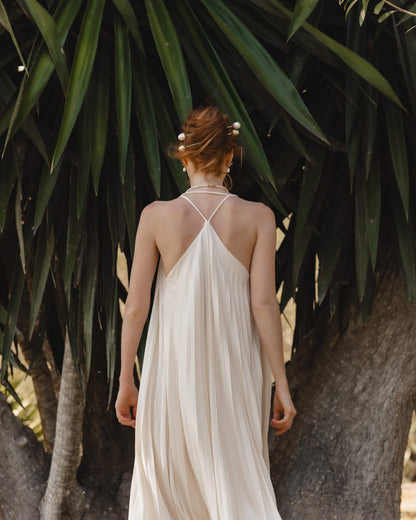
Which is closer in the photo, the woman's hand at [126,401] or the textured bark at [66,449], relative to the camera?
the woman's hand at [126,401]

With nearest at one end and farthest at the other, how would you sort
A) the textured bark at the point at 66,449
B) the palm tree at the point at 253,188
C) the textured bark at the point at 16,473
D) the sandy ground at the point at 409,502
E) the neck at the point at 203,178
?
the neck at the point at 203,178
the palm tree at the point at 253,188
the textured bark at the point at 66,449
the textured bark at the point at 16,473
the sandy ground at the point at 409,502

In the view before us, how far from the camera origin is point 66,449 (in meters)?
3.45

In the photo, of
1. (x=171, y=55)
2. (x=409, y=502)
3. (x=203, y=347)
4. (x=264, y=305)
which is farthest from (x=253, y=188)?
(x=409, y=502)

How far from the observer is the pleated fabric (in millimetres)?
2391

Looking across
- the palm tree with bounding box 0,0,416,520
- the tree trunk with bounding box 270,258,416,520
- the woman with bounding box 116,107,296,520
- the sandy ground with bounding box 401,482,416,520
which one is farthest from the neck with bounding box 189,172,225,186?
the sandy ground with bounding box 401,482,416,520

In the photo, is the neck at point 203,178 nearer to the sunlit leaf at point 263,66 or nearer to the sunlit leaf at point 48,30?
the sunlit leaf at point 263,66

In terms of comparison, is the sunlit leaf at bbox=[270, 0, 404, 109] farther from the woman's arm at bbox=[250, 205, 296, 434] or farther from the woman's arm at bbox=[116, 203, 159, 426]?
the woman's arm at bbox=[116, 203, 159, 426]

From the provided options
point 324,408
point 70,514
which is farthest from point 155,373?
point 70,514

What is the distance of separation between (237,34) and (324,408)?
160 cm

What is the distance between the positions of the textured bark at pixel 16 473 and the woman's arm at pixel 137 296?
A: 1275 mm

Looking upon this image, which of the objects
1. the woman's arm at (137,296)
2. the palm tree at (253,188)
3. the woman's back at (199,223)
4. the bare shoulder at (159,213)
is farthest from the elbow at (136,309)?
the palm tree at (253,188)

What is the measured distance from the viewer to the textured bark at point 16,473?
356cm

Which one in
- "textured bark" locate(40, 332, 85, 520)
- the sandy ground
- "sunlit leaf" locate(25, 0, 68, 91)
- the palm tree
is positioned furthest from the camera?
the sandy ground

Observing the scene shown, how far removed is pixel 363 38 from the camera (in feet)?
10.3
